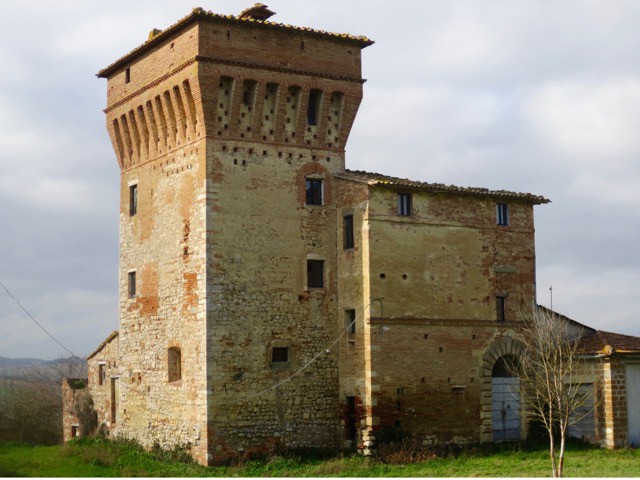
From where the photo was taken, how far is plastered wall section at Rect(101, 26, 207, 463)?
2859 centimetres

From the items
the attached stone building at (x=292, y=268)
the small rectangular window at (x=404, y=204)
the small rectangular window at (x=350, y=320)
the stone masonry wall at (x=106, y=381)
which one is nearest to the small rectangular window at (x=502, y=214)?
the attached stone building at (x=292, y=268)

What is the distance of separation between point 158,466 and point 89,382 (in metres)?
9.63

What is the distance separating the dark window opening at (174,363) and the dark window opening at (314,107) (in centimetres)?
799

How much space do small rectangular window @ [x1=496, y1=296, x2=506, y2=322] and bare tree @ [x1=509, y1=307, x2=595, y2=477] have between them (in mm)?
794

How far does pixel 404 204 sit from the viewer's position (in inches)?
1174

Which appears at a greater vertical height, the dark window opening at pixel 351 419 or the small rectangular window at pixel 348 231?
the small rectangular window at pixel 348 231

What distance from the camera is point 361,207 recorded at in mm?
29297

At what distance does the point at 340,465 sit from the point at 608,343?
9272mm

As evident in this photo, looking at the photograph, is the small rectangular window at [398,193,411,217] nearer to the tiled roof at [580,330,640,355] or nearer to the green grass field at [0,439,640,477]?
the tiled roof at [580,330,640,355]

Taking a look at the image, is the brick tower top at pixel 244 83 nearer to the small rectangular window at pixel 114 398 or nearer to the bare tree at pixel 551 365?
the small rectangular window at pixel 114 398

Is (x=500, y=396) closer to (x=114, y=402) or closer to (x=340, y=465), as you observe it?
(x=340, y=465)

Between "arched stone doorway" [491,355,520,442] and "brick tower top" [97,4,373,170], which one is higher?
"brick tower top" [97,4,373,170]

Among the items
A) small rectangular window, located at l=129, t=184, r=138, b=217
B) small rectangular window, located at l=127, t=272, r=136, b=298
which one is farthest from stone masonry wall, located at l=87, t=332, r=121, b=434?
small rectangular window, located at l=129, t=184, r=138, b=217

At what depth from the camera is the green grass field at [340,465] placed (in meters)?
26.2
